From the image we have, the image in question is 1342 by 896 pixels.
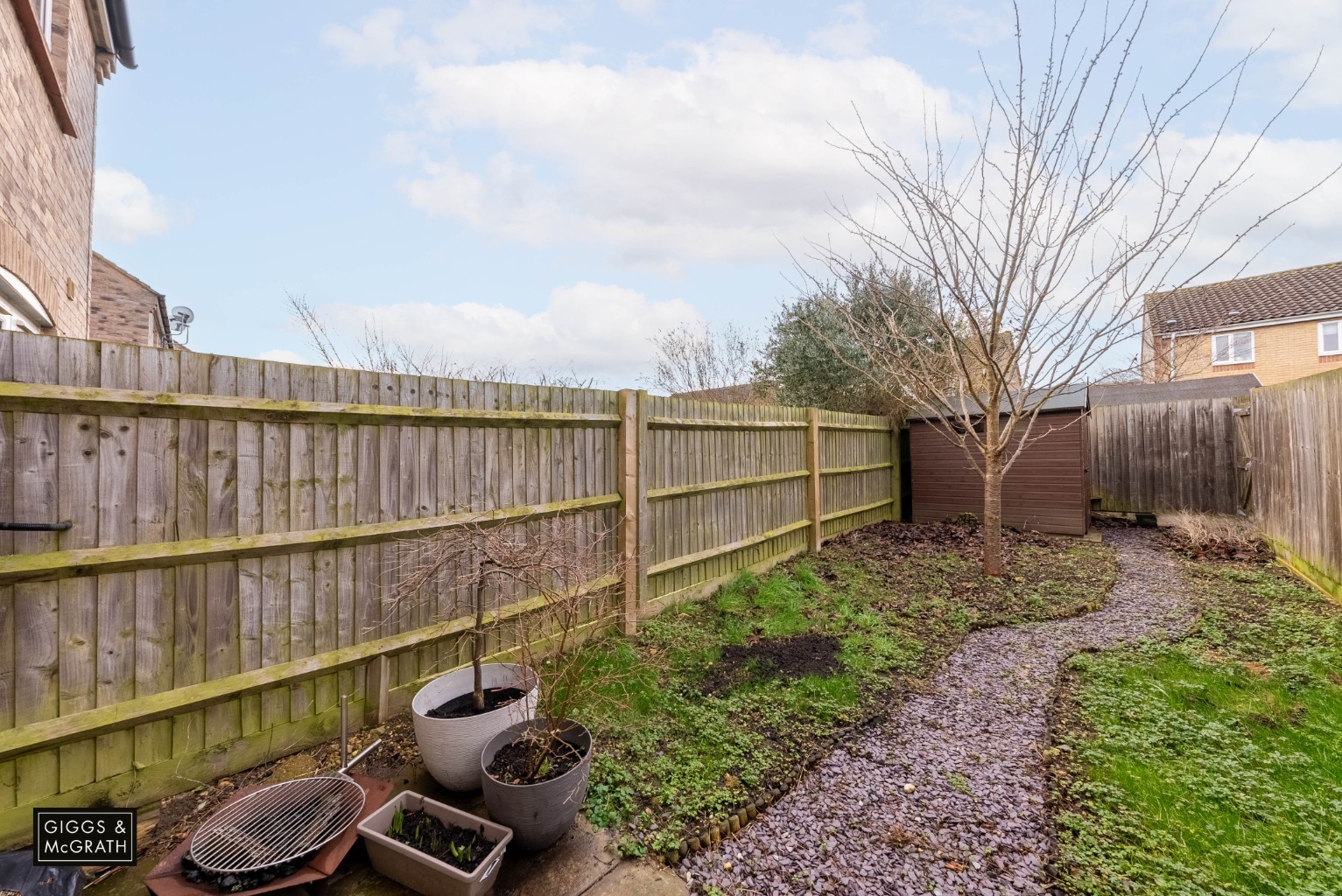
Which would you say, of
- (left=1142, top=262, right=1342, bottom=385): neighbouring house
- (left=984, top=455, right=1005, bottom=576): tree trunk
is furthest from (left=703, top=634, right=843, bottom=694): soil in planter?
(left=1142, top=262, right=1342, bottom=385): neighbouring house

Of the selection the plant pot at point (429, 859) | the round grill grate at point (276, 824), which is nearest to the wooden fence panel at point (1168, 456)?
the plant pot at point (429, 859)

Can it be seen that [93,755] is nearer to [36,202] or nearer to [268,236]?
[36,202]

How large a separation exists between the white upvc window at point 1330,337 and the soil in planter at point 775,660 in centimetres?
2029

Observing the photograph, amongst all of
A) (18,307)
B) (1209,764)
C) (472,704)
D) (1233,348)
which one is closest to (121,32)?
(18,307)

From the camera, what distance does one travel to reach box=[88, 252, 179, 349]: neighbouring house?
11.1 meters

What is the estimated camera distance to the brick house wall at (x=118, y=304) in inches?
437

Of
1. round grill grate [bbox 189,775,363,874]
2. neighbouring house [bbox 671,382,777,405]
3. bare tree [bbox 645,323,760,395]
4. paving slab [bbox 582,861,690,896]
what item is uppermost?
bare tree [bbox 645,323,760,395]

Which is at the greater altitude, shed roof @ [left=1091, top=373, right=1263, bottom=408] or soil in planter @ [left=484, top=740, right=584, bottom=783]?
shed roof @ [left=1091, top=373, right=1263, bottom=408]

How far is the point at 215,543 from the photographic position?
7.86ft

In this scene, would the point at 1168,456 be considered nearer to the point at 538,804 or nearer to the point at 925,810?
the point at 925,810

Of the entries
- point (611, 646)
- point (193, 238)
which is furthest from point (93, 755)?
point (193, 238)

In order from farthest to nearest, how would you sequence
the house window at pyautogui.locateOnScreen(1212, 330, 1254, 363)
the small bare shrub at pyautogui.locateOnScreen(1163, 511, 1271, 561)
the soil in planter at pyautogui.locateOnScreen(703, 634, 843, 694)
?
1. the house window at pyautogui.locateOnScreen(1212, 330, 1254, 363)
2. the small bare shrub at pyautogui.locateOnScreen(1163, 511, 1271, 561)
3. the soil in planter at pyautogui.locateOnScreen(703, 634, 843, 694)

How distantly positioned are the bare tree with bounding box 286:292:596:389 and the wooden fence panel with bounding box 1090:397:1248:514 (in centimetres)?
878

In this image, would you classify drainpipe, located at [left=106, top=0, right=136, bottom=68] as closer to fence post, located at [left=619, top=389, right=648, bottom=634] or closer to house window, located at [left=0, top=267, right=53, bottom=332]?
house window, located at [left=0, top=267, right=53, bottom=332]
